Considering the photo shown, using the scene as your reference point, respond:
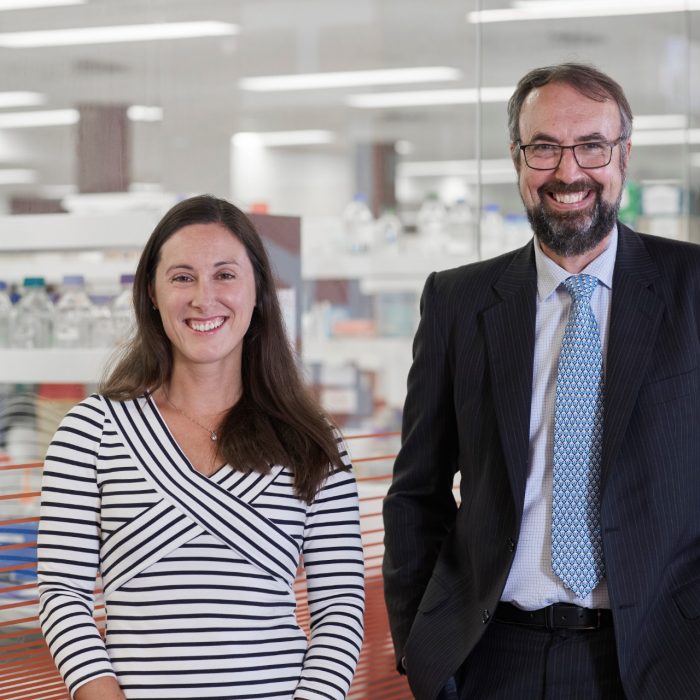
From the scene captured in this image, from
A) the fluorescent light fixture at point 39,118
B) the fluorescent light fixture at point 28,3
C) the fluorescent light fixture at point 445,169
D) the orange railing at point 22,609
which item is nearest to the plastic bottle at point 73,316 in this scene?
the fluorescent light fixture at point 39,118

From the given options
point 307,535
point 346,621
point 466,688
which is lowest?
point 466,688

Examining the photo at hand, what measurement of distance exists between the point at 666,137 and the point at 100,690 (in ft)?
12.3

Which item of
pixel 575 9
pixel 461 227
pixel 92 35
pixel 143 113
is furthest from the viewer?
pixel 461 227

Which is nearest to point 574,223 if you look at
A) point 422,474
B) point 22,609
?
point 422,474

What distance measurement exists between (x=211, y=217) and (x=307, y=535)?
0.52 metres

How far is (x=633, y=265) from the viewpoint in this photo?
1978 millimetres

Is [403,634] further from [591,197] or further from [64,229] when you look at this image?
[64,229]


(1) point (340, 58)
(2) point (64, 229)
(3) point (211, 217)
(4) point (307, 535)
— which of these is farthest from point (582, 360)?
(1) point (340, 58)

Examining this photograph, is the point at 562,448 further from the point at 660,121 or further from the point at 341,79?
the point at 341,79

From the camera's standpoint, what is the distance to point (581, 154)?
6.32 feet

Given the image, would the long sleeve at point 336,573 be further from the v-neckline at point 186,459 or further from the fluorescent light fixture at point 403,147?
the fluorescent light fixture at point 403,147

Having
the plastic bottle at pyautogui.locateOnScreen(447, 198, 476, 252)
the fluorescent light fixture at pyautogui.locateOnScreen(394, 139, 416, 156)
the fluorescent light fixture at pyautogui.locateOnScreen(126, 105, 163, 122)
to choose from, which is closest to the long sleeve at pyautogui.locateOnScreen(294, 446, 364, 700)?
the fluorescent light fixture at pyautogui.locateOnScreen(126, 105, 163, 122)

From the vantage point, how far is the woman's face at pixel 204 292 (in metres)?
1.85

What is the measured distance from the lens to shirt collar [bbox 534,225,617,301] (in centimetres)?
197
